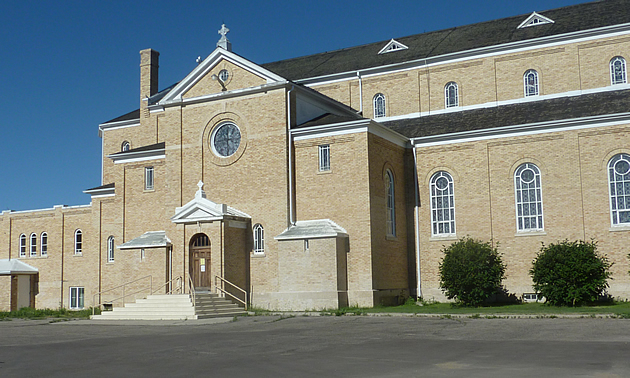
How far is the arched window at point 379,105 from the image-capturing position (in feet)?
126

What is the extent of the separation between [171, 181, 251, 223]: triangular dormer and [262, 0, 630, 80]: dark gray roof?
12.7m

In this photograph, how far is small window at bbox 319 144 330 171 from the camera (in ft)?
101

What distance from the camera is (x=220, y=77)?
33.1 metres

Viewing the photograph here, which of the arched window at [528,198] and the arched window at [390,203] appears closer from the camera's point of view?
the arched window at [528,198]

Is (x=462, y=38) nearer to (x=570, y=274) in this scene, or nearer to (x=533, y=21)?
(x=533, y=21)

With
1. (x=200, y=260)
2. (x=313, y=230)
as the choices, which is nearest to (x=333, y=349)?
(x=313, y=230)

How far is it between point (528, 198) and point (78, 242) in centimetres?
2561

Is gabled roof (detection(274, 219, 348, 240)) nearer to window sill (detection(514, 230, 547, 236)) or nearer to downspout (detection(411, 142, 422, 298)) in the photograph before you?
downspout (detection(411, 142, 422, 298))

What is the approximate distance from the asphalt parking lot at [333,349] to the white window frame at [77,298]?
1628 cm

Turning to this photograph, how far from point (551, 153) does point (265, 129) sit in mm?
12629

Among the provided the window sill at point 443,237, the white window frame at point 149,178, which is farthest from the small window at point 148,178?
the window sill at point 443,237

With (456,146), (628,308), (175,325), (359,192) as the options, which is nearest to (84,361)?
(175,325)

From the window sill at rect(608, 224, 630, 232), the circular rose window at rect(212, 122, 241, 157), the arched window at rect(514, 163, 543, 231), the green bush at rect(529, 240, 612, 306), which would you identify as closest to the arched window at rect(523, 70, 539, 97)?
the arched window at rect(514, 163, 543, 231)

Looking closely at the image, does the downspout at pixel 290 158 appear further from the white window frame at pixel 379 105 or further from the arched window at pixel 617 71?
the arched window at pixel 617 71
